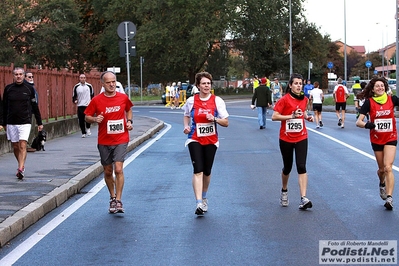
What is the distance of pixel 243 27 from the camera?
232 ft

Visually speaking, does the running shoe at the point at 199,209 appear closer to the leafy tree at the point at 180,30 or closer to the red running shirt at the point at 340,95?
the red running shirt at the point at 340,95

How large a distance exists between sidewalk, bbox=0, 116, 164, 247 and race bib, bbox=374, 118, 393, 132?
13.7 ft

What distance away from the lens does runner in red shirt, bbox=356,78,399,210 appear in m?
10.1

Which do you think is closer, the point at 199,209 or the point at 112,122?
the point at 199,209

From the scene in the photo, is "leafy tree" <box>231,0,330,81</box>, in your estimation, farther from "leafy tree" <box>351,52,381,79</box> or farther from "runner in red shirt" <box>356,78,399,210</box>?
"leafy tree" <box>351,52,381,79</box>

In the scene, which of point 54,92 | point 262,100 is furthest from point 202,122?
point 262,100

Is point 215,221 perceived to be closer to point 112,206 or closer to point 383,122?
point 112,206

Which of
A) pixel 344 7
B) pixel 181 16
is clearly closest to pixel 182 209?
pixel 344 7

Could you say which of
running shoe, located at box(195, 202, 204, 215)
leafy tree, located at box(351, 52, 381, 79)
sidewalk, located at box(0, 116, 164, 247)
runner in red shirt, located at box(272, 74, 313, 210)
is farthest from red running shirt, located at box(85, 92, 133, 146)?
leafy tree, located at box(351, 52, 381, 79)

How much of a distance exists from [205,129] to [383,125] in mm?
2212

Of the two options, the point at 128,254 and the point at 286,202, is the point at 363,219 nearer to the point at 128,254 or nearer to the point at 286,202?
the point at 286,202

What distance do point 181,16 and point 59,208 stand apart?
191 feet

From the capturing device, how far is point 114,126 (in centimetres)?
1012

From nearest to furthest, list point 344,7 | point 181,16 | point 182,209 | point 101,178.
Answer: point 182,209 → point 101,178 → point 344,7 → point 181,16
